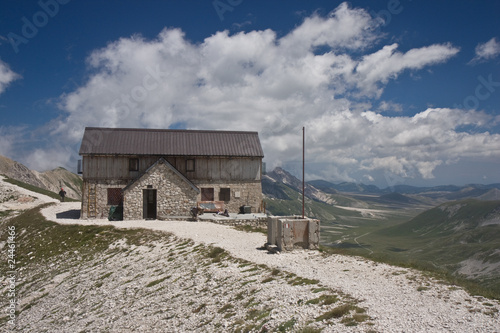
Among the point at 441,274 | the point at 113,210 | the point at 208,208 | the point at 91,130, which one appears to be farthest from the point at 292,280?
the point at 91,130

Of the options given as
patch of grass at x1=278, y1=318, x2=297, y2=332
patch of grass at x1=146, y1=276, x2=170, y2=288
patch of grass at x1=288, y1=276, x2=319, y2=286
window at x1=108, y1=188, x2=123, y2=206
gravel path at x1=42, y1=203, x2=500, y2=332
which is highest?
window at x1=108, y1=188, x2=123, y2=206

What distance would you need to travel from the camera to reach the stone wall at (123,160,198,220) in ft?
125

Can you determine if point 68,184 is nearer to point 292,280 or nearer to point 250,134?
point 250,134

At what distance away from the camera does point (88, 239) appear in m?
29.7

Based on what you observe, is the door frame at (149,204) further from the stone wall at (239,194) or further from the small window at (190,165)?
the stone wall at (239,194)

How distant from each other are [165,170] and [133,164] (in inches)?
193

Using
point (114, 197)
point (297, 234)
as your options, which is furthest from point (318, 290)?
point (114, 197)

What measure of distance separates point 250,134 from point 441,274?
33124mm

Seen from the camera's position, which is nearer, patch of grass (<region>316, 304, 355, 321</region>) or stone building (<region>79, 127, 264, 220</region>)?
patch of grass (<region>316, 304, 355, 321</region>)

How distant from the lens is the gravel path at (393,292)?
10172 millimetres

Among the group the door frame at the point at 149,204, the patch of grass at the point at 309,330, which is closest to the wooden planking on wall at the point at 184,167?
the door frame at the point at 149,204

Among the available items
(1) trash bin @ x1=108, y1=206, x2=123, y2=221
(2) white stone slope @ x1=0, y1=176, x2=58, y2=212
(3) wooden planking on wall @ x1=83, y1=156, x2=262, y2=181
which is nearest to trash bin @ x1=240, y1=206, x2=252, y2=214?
(3) wooden planking on wall @ x1=83, y1=156, x2=262, y2=181

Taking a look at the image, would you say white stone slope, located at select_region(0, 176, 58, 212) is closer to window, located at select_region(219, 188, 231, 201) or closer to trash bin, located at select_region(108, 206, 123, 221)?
trash bin, located at select_region(108, 206, 123, 221)

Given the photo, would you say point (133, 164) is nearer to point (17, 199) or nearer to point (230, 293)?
point (17, 199)
